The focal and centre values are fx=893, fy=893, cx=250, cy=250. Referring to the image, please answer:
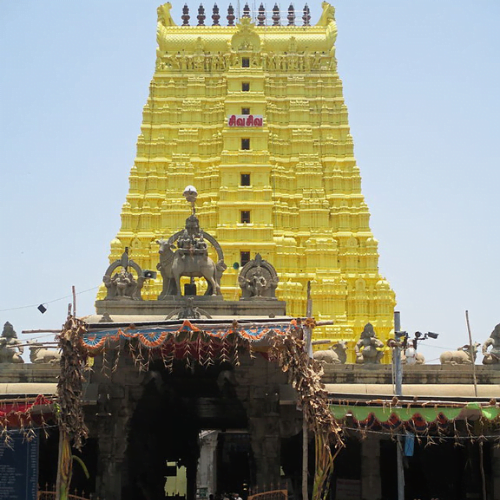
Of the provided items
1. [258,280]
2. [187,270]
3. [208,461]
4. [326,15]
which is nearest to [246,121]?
[326,15]

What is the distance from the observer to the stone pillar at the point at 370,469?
28.3m

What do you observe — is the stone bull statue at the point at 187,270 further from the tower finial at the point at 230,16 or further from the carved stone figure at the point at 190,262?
the tower finial at the point at 230,16

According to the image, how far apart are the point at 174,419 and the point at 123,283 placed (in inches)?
234

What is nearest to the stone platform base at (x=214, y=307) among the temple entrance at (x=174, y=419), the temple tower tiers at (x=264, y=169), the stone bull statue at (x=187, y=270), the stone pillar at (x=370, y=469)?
the stone bull statue at (x=187, y=270)

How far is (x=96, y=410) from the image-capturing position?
92.4 ft

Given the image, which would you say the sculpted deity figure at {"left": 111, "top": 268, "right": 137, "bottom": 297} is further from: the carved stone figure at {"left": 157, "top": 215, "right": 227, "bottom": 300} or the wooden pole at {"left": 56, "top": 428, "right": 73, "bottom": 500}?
the wooden pole at {"left": 56, "top": 428, "right": 73, "bottom": 500}

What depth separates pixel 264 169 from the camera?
65500 mm

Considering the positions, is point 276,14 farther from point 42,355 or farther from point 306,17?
point 42,355

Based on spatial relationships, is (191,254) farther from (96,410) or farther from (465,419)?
(465,419)

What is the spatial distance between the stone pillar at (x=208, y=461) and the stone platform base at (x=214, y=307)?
2534 cm

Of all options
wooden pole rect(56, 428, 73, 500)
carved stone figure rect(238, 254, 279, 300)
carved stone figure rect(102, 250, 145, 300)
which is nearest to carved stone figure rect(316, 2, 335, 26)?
carved stone figure rect(102, 250, 145, 300)

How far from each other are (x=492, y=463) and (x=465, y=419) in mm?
3121

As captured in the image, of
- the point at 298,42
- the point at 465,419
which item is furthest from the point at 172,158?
the point at 465,419

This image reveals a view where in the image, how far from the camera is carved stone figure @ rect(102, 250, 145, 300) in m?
33.1
